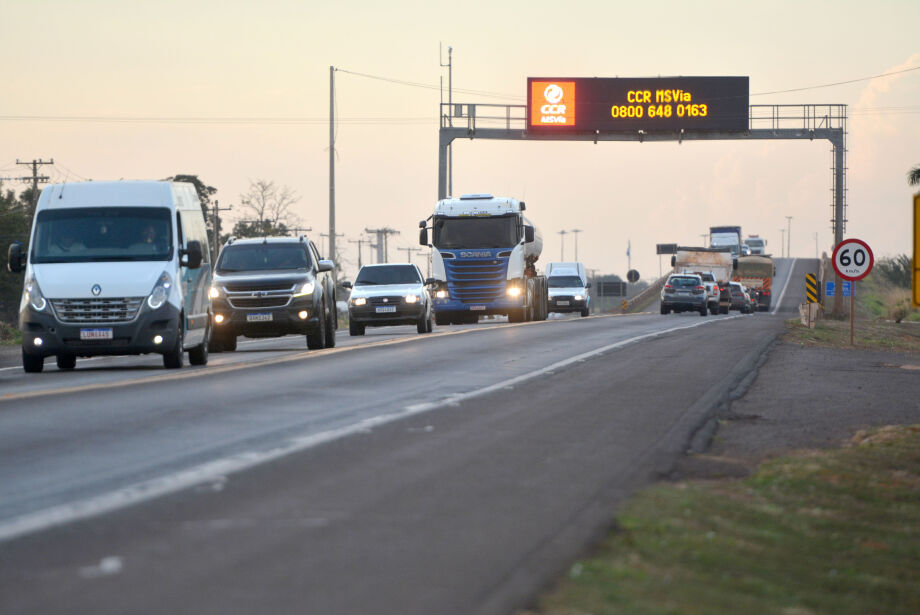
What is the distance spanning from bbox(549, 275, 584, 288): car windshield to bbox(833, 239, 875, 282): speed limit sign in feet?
107

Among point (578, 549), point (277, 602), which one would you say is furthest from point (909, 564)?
point (277, 602)

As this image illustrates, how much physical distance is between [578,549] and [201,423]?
5760 mm

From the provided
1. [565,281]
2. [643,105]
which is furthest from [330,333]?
[565,281]

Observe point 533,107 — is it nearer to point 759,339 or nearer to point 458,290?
point 458,290

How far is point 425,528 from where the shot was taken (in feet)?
21.7

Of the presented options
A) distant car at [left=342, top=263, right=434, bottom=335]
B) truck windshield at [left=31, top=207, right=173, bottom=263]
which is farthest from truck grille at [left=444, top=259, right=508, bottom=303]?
truck windshield at [left=31, top=207, right=173, bottom=263]

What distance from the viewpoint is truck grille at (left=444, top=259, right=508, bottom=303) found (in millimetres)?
38812

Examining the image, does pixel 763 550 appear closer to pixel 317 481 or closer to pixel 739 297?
pixel 317 481

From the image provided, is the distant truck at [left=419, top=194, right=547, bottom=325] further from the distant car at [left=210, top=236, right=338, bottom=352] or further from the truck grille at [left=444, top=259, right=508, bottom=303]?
the distant car at [left=210, top=236, right=338, bottom=352]

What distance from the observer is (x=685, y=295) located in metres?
59.3

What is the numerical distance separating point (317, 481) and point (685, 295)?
5240 centimetres

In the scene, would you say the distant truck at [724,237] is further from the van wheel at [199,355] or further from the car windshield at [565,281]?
the van wheel at [199,355]

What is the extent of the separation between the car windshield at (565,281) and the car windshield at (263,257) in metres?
36.6

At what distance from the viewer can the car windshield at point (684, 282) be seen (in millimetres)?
59825
